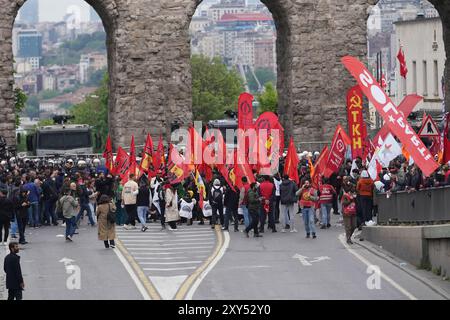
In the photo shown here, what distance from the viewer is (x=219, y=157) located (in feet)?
142


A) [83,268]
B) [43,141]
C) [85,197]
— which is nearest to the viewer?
[83,268]

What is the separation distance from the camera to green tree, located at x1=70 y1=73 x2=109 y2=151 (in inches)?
5886

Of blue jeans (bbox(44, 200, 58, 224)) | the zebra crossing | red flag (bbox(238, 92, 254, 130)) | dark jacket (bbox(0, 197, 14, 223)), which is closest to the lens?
the zebra crossing

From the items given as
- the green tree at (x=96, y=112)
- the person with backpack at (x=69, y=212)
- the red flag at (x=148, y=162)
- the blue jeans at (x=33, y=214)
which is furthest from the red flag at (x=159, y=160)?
the green tree at (x=96, y=112)

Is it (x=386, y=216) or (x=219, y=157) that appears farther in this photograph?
(x=219, y=157)

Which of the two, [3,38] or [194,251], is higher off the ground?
[3,38]

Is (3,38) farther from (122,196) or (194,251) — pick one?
(194,251)

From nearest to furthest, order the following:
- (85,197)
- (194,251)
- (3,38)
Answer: (194,251) → (85,197) → (3,38)

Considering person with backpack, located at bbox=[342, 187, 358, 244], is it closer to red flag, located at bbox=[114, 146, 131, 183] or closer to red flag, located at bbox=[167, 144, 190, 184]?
red flag, located at bbox=[167, 144, 190, 184]

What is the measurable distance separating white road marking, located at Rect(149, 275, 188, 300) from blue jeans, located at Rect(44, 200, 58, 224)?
43.5ft

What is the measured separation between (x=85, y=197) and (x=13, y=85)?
1108 centimetres

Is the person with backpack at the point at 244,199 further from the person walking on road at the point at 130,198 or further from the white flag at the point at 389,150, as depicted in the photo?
the white flag at the point at 389,150

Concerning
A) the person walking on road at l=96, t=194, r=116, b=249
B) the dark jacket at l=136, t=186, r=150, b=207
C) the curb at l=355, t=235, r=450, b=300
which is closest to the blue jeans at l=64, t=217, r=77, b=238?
the person walking on road at l=96, t=194, r=116, b=249
